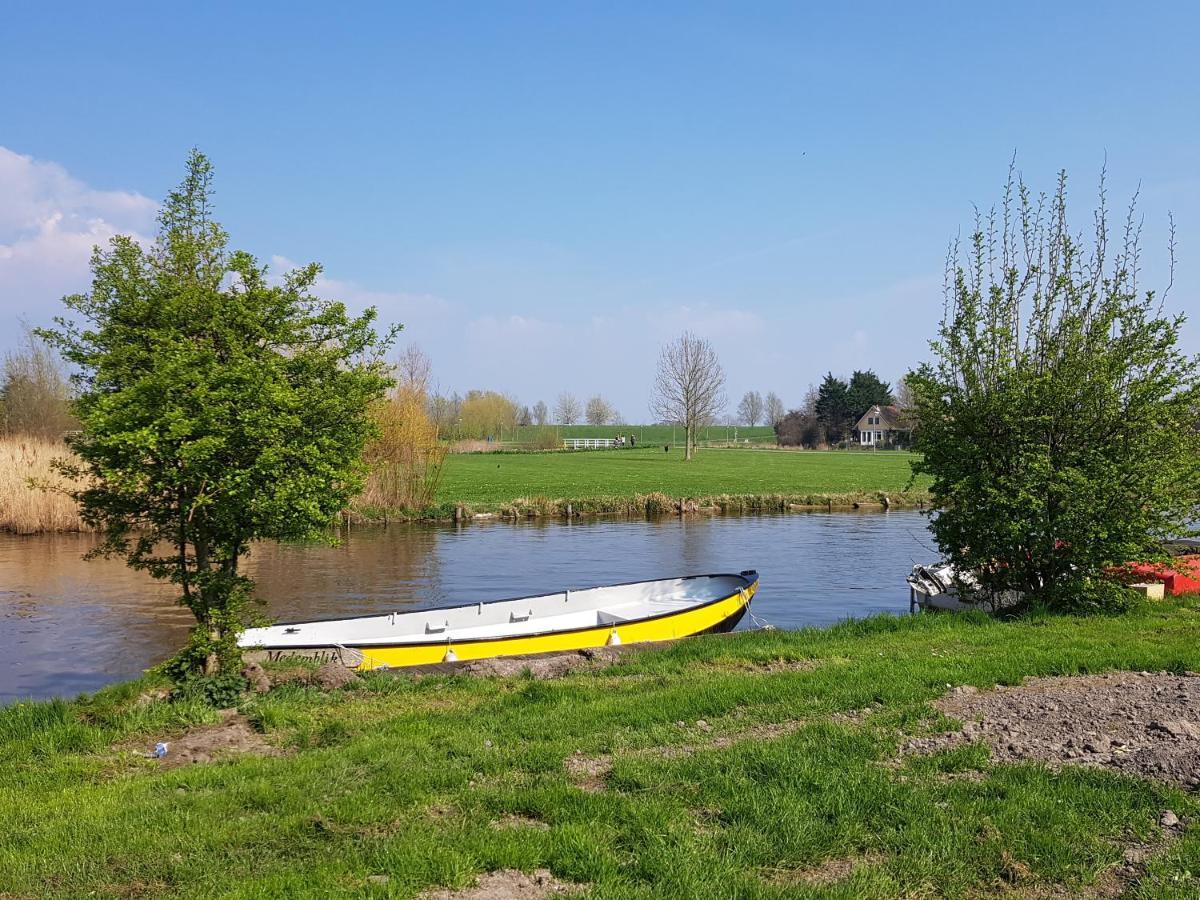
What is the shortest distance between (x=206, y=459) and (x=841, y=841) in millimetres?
6272

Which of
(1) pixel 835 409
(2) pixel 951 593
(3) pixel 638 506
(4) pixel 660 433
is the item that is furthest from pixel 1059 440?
(4) pixel 660 433

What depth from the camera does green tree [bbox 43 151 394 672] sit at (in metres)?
8.05

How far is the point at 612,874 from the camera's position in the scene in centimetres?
429

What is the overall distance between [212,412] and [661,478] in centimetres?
4370

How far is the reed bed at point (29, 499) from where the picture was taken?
27.5m

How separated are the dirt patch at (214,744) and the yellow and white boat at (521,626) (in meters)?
3.05

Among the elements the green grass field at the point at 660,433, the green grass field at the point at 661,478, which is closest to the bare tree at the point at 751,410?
the green grass field at the point at 660,433

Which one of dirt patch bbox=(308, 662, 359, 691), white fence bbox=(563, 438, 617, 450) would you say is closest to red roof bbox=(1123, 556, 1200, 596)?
dirt patch bbox=(308, 662, 359, 691)

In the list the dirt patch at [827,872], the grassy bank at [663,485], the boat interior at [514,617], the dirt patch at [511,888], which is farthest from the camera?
the grassy bank at [663,485]

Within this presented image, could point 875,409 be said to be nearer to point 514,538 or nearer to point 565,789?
point 514,538

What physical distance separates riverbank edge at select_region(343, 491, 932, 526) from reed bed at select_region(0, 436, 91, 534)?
8.84 metres

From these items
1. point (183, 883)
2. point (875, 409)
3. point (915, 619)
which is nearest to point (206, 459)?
point (183, 883)

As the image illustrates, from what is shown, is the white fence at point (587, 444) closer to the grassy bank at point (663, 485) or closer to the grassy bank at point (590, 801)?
the grassy bank at point (663, 485)

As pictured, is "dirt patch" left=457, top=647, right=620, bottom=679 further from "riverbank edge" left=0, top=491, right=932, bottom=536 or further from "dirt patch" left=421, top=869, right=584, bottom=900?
"riverbank edge" left=0, top=491, right=932, bottom=536
